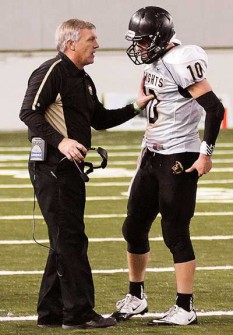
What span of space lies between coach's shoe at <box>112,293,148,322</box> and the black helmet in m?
1.25

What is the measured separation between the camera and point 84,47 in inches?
243

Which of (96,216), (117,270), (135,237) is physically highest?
(135,237)

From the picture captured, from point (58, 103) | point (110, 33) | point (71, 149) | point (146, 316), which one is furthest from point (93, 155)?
point (71, 149)

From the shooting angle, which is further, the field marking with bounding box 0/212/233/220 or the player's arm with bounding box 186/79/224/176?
the field marking with bounding box 0/212/233/220

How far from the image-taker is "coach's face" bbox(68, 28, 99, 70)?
6137mm

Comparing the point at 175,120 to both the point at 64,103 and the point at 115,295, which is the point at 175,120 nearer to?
the point at 64,103

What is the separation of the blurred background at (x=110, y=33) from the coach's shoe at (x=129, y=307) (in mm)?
17083

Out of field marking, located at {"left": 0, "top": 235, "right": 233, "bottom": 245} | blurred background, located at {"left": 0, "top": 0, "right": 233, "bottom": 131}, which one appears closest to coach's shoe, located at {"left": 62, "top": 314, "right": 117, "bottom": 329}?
field marking, located at {"left": 0, "top": 235, "right": 233, "bottom": 245}

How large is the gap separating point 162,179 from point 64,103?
2.06ft

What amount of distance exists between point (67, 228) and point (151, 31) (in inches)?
41.6

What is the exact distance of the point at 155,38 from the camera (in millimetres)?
6191

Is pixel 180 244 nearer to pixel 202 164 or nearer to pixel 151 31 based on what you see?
pixel 202 164

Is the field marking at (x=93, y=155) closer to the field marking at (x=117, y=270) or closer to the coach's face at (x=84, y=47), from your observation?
the field marking at (x=117, y=270)

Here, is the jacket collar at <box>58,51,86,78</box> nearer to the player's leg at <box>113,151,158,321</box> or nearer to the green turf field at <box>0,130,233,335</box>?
the player's leg at <box>113,151,158,321</box>
